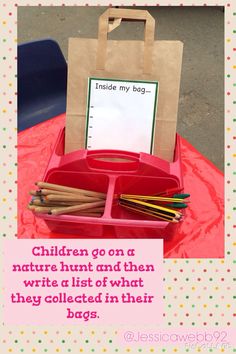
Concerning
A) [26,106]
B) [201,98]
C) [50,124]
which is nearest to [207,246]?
[50,124]

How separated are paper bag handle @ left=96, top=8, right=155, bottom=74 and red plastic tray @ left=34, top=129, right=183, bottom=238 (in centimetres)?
18

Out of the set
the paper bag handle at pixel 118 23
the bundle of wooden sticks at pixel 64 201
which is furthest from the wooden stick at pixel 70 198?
the paper bag handle at pixel 118 23

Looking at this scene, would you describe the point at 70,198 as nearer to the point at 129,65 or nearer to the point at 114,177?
the point at 114,177

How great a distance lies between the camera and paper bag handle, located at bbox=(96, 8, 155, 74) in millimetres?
693

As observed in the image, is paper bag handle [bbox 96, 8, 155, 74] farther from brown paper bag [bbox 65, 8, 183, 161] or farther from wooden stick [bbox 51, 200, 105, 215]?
wooden stick [bbox 51, 200, 105, 215]

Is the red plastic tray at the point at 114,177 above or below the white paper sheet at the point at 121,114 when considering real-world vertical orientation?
below

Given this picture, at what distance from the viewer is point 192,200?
0.84 metres

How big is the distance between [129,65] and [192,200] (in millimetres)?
329

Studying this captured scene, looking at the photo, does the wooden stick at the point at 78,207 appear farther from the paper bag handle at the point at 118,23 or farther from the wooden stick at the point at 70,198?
the paper bag handle at the point at 118,23

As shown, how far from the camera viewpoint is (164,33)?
7.70ft

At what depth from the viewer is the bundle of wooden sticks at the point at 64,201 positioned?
25.6 inches

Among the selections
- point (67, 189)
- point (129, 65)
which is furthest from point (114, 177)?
point (129, 65)

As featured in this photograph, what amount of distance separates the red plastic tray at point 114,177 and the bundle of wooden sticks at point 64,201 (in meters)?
0.02

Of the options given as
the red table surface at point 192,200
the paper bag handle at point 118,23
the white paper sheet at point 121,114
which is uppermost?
the paper bag handle at point 118,23
